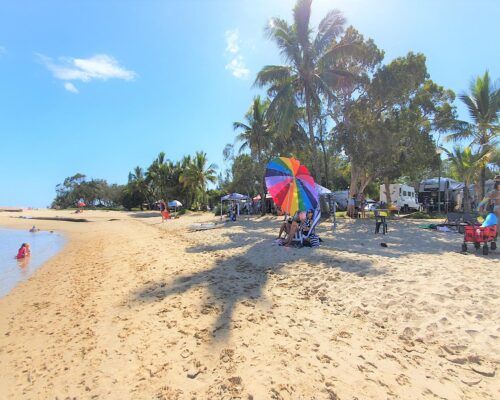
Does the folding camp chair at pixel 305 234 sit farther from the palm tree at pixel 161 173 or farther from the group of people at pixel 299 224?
the palm tree at pixel 161 173

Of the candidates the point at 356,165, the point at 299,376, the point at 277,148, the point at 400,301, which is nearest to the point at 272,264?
the point at 400,301

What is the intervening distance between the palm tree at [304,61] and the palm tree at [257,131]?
8.15 meters

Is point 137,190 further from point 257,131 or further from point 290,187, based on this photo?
point 290,187

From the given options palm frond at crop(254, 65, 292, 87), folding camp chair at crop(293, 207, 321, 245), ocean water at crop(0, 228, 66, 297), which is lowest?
ocean water at crop(0, 228, 66, 297)

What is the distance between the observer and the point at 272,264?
24.3 feet

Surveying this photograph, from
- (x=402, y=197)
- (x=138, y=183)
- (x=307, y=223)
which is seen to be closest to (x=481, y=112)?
(x=402, y=197)

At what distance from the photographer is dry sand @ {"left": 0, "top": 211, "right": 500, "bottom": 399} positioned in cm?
292

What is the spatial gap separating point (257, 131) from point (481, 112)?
1569 cm

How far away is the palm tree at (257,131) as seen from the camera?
90.4ft

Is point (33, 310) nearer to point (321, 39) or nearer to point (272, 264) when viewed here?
point (272, 264)

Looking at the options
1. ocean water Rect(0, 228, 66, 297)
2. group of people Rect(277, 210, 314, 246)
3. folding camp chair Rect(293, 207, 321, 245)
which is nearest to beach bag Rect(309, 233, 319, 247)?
folding camp chair Rect(293, 207, 321, 245)

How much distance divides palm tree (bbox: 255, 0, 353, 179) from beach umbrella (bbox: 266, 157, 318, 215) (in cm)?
984

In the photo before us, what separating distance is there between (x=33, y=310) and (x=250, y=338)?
14.3 ft

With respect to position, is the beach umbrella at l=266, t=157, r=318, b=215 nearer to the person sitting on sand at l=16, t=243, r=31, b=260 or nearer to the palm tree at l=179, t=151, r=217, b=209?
the person sitting on sand at l=16, t=243, r=31, b=260
